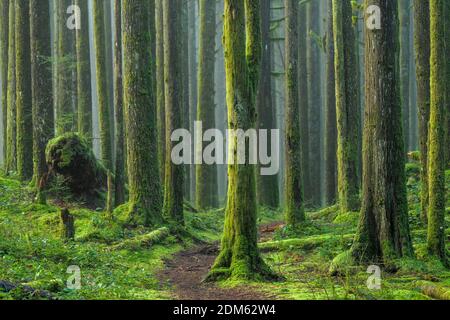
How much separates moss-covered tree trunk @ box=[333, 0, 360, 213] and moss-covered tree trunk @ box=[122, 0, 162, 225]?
5541 millimetres

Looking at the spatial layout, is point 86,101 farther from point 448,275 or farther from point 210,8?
point 448,275

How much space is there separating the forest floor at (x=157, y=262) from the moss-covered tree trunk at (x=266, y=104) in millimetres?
5986

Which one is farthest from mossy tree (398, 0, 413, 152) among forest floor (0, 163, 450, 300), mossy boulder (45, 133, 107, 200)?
mossy boulder (45, 133, 107, 200)

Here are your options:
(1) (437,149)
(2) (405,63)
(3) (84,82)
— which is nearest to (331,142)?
(2) (405,63)

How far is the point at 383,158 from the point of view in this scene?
35.6ft

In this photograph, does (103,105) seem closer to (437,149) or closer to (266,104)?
(266,104)

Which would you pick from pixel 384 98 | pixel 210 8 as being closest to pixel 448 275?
pixel 384 98

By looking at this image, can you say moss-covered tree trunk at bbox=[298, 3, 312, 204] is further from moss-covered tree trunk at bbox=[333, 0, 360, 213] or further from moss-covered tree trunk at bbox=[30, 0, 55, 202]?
moss-covered tree trunk at bbox=[30, 0, 55, 202]

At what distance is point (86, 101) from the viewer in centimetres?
2223

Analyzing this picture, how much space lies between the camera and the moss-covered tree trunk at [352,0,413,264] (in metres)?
10.8

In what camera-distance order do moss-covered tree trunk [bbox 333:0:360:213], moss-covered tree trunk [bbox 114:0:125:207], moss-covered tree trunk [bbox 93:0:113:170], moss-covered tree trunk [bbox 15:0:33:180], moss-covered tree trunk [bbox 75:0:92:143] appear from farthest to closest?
moss-covered tree trunk [bbox 75:0:92:143]
moss-covered tree trunk [bbox 93:0:113:170]
moss-covered tree trunk [bbox 15:0:33:180]
moss-covered tree trunk [bbox 333:0:360:213]
moss-covered tree trunk [bbox 114:0:125:207]

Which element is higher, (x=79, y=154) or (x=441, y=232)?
(x=79, y=154)

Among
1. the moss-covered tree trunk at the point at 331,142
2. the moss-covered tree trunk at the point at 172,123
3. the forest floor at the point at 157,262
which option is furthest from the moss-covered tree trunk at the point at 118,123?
the moss-covered tree trunk at the point at 331,142
